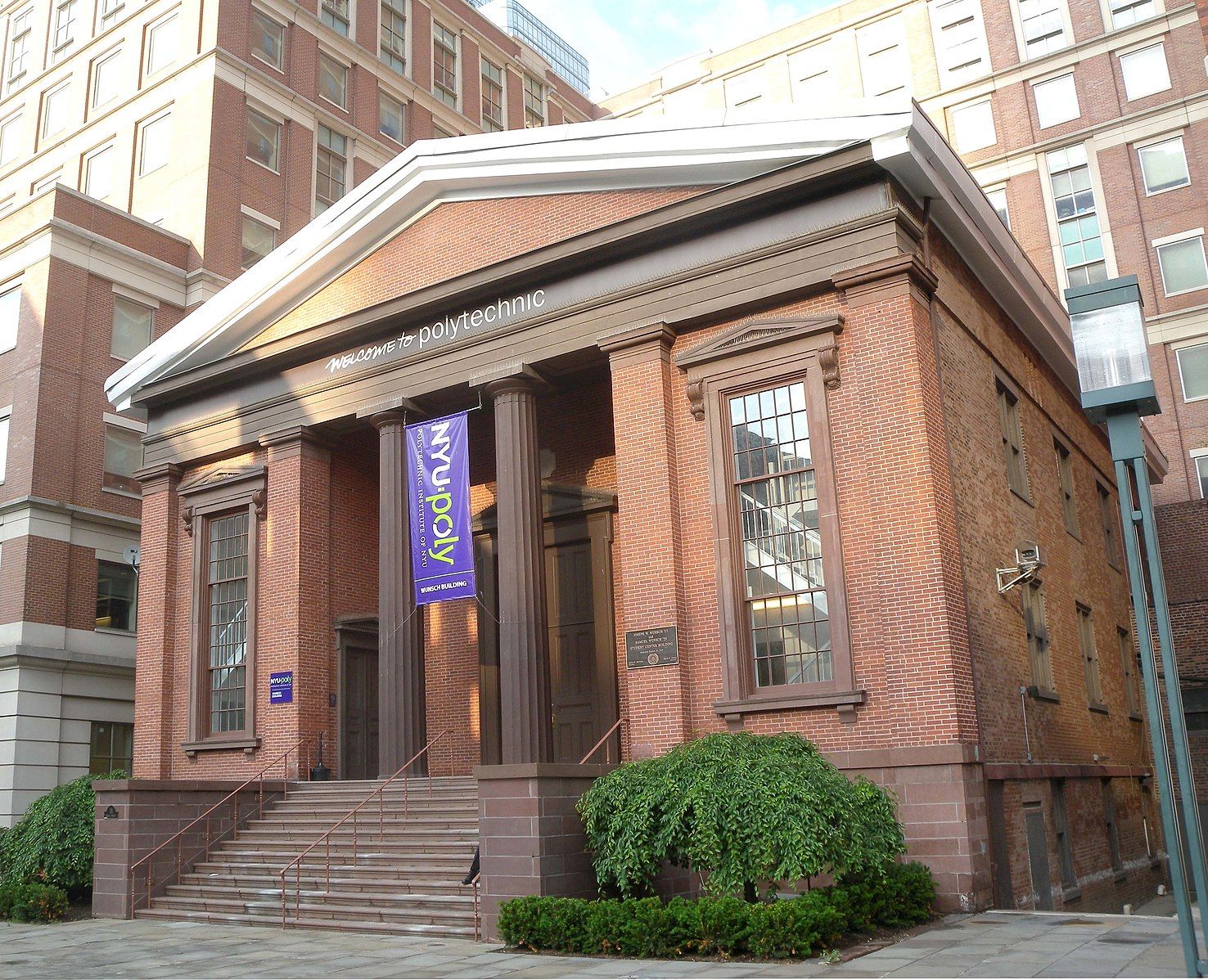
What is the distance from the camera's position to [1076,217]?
4056cm

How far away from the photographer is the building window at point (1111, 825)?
66.5ft

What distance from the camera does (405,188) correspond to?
20.8 metres

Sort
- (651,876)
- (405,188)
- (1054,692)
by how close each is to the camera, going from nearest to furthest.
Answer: (651,876), (1054,692), (405,188)

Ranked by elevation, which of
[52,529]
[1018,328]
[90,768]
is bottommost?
[90,768]

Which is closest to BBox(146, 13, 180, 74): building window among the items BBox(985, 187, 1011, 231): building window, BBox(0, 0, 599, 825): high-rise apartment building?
BBox(0, 0, 599, 825): high-rise apartment building

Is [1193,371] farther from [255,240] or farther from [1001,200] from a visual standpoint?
[255,240]

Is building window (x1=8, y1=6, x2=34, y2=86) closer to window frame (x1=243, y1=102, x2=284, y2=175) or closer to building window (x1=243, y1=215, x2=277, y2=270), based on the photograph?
window frame (x1=243, y1=102, x2=284, y2=175)

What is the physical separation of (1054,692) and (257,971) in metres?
13.0

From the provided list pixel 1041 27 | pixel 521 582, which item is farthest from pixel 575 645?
pixel 1041 27

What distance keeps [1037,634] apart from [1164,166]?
88.0 ft

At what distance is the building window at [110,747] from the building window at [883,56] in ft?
115

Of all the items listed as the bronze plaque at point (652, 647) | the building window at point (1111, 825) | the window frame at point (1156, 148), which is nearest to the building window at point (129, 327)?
the bronze plaque at point (652, 647)

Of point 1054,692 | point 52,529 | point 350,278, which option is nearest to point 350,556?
Answer: point 350,278

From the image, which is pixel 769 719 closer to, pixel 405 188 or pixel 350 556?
pixel 350 556
